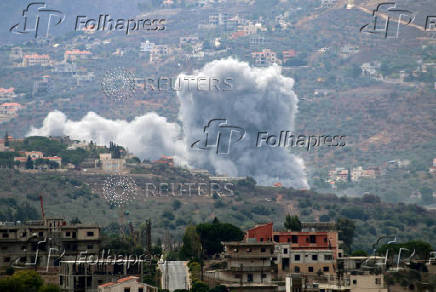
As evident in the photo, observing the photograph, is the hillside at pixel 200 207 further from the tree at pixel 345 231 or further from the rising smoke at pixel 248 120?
the tree at pixel 345 231

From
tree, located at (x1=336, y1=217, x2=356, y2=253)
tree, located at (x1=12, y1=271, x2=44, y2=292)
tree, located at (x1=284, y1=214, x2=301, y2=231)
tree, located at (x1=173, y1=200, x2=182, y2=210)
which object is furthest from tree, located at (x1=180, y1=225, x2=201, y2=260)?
tree, located at (x1=173, y1=200, x2=182, y2=210)

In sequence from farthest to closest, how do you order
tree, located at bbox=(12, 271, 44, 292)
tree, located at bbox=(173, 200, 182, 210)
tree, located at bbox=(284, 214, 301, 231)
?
tree, located at bbox=(173, 200, 182, 210) → tree, located at bbox=(284, 214, 301, 231) → tree, located at bbox=(12, 271, 44, 292)

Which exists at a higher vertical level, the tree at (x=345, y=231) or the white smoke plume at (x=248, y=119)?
the white smoke plume at (x=248, y=119)

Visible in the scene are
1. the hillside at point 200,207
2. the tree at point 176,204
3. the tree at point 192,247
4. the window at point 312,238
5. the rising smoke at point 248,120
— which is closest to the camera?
the window at point 312,238

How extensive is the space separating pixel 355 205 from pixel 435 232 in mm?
16905

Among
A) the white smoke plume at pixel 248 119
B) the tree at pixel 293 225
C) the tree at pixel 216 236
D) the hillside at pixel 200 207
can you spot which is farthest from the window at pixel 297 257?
the white smoke plume at pixel 248 119

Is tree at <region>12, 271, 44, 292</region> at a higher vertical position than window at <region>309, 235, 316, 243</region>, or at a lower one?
lower

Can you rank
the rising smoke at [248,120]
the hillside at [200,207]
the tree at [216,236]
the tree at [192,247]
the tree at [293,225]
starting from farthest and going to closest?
the rising smoke at [248,120] → the hillside at [200,207] → the tree at [293,225] → the tree at [216,236] → the tree at [192,247]

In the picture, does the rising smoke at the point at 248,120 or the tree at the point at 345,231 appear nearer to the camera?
the tree at the point at 345,231

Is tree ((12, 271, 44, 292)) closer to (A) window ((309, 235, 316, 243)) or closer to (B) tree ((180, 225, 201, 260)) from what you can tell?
(A) window ((309, 235, 316, 243))

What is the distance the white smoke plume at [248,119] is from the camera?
19075cm

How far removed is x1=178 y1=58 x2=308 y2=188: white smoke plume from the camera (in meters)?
191

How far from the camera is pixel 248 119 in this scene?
19062 cm

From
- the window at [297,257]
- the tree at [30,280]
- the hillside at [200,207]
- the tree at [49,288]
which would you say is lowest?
the tree at [49,288]
